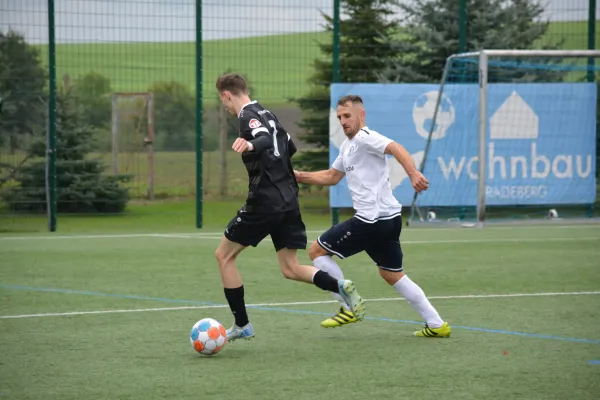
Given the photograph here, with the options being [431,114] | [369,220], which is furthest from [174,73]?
[369,220]

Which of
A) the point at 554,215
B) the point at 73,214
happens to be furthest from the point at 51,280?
the point at 554,215

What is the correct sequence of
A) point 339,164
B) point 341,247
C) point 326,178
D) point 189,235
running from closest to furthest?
point 341,247 → point 339,164 → point 326,178 → point 189,235

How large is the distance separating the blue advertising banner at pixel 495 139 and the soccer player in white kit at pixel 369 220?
33.2 feet

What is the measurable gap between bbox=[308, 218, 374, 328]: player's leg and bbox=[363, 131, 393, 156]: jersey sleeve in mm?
531

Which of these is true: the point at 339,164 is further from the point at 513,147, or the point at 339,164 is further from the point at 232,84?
the point at 513,147

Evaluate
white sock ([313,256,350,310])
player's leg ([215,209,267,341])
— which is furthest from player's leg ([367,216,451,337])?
player's leg ([215,209,267,341])

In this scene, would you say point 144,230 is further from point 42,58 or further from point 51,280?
point 51,280

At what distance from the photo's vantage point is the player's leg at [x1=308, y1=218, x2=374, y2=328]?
26.7 ft

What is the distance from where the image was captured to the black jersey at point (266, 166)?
302 inches

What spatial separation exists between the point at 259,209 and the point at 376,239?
38.5 inches

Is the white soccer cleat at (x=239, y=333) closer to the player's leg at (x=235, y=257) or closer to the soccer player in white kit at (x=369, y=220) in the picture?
the player's leg at (x=235, y=257)

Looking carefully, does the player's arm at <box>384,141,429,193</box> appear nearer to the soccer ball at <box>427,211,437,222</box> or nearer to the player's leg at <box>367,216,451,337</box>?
the player's leg at <box>367,216,451,337</box>

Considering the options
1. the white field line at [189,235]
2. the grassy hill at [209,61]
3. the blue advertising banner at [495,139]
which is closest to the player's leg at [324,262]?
the white field line at [189,235]

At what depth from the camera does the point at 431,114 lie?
62.1ft
